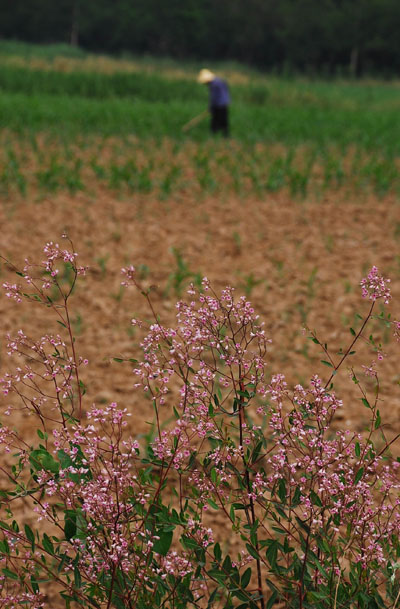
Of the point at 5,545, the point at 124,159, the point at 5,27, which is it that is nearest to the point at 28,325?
the point at 5,545

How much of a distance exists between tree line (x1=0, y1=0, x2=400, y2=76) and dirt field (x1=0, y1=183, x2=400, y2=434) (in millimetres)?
54343

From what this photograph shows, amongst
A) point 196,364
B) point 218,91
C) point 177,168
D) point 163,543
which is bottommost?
point 196,364

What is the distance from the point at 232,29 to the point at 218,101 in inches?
2278

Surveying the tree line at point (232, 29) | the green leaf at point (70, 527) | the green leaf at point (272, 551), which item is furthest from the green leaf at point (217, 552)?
the tree line at point (232, 29)

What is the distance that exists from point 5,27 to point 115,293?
73.7m

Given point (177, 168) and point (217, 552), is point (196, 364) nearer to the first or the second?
point (217, 552)

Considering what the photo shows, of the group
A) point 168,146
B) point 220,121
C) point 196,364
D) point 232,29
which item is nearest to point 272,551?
point 196,364

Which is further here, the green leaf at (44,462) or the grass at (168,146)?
the grass at (168,146)

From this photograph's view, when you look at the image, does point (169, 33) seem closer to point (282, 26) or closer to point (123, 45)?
point (123, 45)

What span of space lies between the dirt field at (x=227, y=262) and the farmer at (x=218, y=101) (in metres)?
5.40

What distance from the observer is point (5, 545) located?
166 cm

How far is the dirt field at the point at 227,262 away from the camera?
4.83 m

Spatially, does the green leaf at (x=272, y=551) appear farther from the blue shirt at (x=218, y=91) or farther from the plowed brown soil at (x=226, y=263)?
the blue shirt at (x=218, y=91)

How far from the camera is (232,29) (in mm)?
67500
